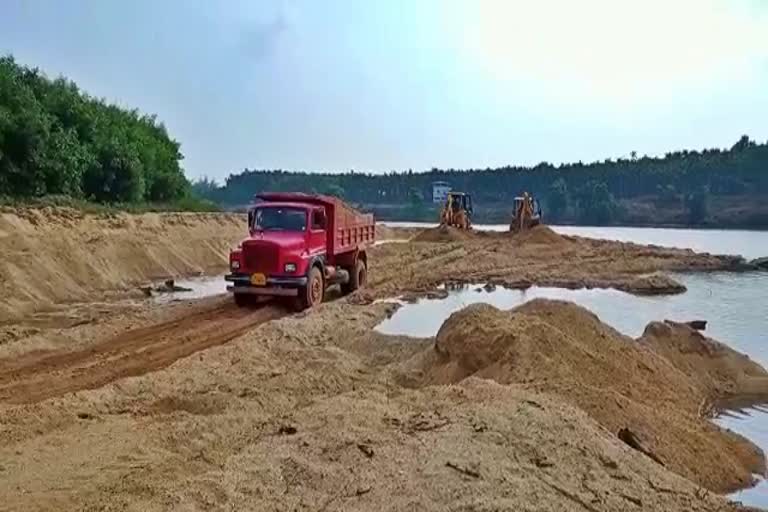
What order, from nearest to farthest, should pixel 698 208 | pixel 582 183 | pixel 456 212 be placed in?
pixel 456 212
pixel 698 208
pixel 582 183

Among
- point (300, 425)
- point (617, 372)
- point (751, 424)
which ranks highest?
point (300, 425)

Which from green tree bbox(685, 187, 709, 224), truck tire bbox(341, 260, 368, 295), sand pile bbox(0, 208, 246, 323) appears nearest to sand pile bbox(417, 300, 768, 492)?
truck tire bbox(341, 260, 368, 295)

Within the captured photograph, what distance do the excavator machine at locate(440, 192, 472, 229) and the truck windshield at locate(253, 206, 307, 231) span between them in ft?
105

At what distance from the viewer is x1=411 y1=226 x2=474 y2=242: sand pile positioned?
155ft

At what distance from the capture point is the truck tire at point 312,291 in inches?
716

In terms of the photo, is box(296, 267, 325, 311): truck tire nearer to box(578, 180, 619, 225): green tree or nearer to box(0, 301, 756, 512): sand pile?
box(0, 301, 756, 512): sand pile

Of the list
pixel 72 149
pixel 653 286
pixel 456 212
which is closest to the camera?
pixel 653 286

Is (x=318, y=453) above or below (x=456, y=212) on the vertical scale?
below

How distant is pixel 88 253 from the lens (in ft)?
80.3

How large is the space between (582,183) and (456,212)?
70.8 m

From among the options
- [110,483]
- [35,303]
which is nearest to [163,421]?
[110,483]

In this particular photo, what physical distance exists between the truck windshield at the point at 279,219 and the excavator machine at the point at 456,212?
105 ft

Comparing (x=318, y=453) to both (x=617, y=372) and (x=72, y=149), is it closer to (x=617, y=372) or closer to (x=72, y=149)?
(x=617, y=372)

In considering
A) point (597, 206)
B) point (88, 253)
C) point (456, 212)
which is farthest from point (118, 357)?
point (597, 206)
